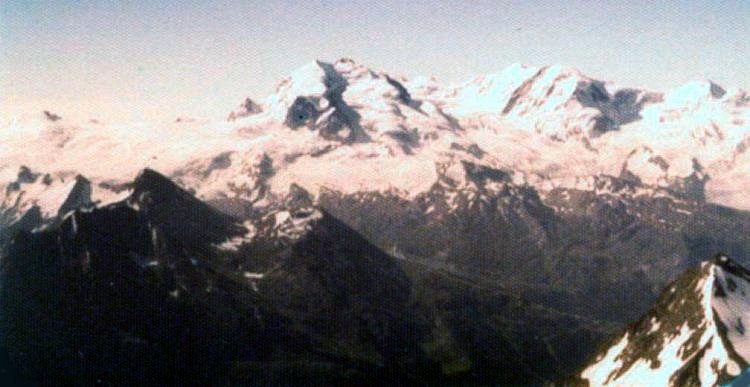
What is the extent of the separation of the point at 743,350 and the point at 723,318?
62.3 feet

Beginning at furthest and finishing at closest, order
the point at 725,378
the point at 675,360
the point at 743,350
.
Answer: the point at 675,360
the point at 743,350
the point at 725,378

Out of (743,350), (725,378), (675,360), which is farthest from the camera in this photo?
(675,360)

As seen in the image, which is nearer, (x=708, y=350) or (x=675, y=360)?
(x=708, y=350)

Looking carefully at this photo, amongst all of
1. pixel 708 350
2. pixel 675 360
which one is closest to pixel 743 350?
pixel 708 350

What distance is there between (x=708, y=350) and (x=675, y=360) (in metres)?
13.8

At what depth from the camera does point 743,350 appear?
17988 centimetres

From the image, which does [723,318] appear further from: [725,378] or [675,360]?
[725,378]

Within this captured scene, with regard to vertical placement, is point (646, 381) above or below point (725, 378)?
below

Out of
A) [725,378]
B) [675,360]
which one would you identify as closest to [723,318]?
[675,360]

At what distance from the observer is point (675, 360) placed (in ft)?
Result: 650

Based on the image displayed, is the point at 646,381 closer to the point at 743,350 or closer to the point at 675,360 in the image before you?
the point at 675,360

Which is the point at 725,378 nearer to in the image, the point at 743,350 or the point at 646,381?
the point at 743,350

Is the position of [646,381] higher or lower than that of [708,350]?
lower

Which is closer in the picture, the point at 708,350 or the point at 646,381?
the point at 708,350
